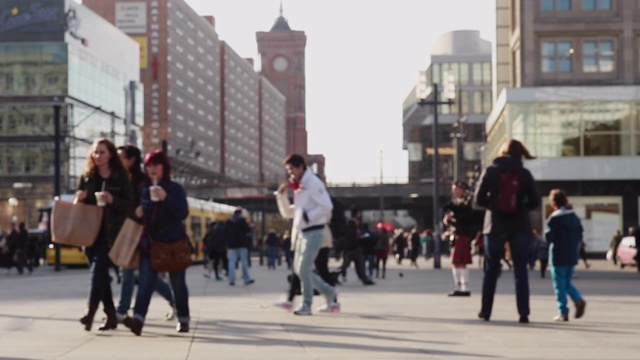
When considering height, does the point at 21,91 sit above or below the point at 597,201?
above

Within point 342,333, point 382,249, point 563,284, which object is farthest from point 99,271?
point 382,249

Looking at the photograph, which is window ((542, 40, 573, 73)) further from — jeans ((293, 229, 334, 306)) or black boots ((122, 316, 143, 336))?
black boots ((122, 316, 143, 336))

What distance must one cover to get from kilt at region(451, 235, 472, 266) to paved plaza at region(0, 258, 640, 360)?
1.28 metres

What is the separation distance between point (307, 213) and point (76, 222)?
3.01m

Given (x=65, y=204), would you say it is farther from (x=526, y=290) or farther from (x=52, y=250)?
(x=52, y=250)

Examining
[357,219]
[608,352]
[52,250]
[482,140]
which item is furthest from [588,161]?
[482,140]

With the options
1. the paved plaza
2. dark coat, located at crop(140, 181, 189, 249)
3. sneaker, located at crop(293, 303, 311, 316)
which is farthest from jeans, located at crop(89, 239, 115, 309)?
sneaker, located at crop(293, 303, 311, 316)

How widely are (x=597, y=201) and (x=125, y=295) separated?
49.5 metres

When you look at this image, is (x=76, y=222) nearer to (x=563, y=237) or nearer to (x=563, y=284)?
(x=563, y=284)

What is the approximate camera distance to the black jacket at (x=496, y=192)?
13.4m

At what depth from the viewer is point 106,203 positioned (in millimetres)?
12070

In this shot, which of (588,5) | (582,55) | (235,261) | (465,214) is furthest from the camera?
(582,55)

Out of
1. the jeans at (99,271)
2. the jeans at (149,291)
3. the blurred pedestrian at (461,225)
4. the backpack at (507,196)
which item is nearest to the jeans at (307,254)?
the backpack at (507,196)

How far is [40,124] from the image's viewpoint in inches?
3775
